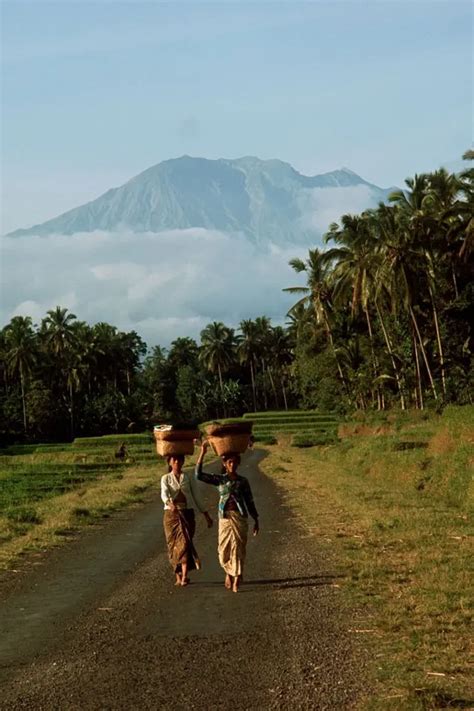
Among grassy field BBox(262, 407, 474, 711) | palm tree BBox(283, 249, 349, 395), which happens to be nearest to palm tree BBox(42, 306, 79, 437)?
palm tree BBox(283, 249, 349, 395)

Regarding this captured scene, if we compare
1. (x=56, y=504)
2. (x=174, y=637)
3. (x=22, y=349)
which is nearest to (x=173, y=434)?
(x=174, y=637)

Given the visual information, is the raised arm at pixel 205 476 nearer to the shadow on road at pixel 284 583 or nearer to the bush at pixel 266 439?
the shadow on road at pixel 284 583

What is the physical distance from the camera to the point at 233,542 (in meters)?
11.1

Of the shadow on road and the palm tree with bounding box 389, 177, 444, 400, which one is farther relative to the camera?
the palm tree with bounding box 389, 177, 444, 400

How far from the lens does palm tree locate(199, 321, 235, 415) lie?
11925cm

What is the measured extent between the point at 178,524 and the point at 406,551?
405 centimetres

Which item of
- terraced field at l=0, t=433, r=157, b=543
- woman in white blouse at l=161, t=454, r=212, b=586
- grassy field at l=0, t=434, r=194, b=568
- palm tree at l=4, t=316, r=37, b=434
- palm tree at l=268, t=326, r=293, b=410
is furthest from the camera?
palm tree at l=268, t=326, r=293, b=410

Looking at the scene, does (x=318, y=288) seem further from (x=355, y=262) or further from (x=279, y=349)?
(x=279, y=349)

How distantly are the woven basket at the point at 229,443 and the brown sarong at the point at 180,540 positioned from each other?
1.13m

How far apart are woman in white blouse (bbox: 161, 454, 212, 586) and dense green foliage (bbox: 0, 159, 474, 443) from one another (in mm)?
35957

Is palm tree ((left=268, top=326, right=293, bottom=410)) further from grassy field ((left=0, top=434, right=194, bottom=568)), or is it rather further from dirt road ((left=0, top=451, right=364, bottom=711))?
dirt road ((left=0, top=451, right=364, bottom=711))

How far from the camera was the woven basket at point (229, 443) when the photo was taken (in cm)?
1144

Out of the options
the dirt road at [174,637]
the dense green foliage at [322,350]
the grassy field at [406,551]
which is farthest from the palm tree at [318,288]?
the dirt road at [174,637]

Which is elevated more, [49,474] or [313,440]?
[49,474]
